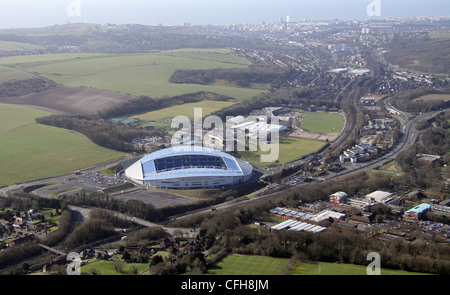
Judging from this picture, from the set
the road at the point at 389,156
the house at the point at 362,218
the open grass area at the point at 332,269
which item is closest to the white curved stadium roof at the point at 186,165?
the road at the point at 389,156

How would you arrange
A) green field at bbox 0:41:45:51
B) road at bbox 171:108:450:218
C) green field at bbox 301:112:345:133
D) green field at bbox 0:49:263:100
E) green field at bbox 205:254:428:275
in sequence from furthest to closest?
green field at bbox 0:41:45:51 → green field at bbox 0:49:263:100 → green field at bbox 301:112:345:133 → road at bbox 171:108:450:218 → green field at bbox 205:254:428:275

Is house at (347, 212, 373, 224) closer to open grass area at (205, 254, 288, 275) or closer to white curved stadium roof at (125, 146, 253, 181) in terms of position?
open grass area at (205, 254, 288, 275)

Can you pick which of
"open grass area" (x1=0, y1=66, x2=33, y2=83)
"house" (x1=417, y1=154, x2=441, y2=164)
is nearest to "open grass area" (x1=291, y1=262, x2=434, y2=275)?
"house" (x1=417, y1=154, x2=441, y2=164)

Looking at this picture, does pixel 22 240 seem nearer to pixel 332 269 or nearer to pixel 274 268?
pixel 274 268

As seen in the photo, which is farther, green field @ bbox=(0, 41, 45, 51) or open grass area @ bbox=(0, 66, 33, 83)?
green field @ bbox=(0, 41, 45, 51)

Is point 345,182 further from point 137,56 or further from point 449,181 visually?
point 137,56

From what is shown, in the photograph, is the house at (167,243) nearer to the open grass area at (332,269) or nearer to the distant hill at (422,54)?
the open grass area at (332,269)

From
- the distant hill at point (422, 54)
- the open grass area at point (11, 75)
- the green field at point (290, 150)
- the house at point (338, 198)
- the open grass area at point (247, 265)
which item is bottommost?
the house at point (338, 198)

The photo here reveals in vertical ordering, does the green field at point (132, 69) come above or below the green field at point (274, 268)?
above
